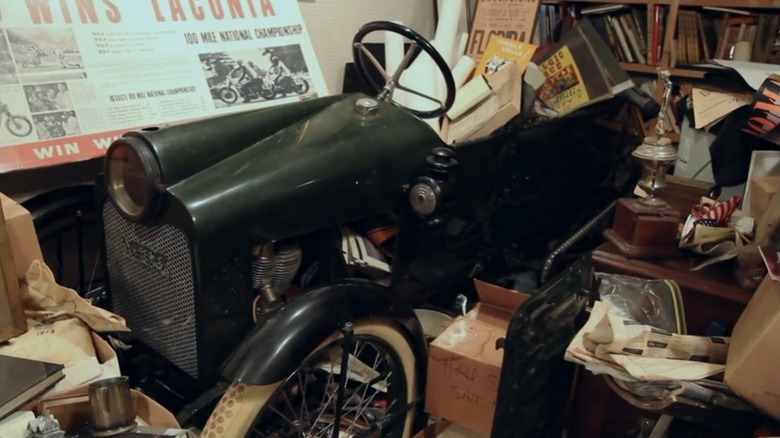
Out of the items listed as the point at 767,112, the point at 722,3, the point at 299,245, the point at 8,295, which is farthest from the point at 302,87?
the point at 722,3

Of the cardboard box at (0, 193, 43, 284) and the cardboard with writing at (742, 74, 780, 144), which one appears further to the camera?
the cardboard with writing at (742, 74, 780, 144)

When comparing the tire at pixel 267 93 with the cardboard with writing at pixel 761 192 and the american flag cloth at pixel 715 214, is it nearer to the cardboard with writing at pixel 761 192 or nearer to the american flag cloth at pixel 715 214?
the american flag cloth at pixel 715 214

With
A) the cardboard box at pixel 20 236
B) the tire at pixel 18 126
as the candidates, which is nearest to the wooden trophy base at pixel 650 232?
the cardboard box at pixel 20 236

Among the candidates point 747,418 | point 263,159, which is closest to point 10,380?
point 263,159

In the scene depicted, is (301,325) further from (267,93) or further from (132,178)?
(267,93)

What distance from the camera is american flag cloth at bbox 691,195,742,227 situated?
1494 mm

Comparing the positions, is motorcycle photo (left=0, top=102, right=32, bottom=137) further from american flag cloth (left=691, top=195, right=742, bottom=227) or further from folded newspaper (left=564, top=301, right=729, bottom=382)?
american flag cloth (left=691, top=195, right=742, bottom=227)

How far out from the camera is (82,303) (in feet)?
4.50

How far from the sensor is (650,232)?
146cm

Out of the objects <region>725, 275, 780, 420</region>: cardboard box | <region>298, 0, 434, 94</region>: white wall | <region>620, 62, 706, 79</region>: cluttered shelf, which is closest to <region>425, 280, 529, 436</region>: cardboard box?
<region>725, 275, 780, 420</region>: cardboard box

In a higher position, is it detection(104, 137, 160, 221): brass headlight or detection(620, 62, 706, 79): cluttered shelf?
detection(104, 137, 160, 221): brass headlight

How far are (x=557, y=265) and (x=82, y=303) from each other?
144 cm

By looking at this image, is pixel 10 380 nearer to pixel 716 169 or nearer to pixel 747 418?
pixel 747 418

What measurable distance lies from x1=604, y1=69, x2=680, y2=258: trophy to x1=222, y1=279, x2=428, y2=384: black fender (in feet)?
1.86
